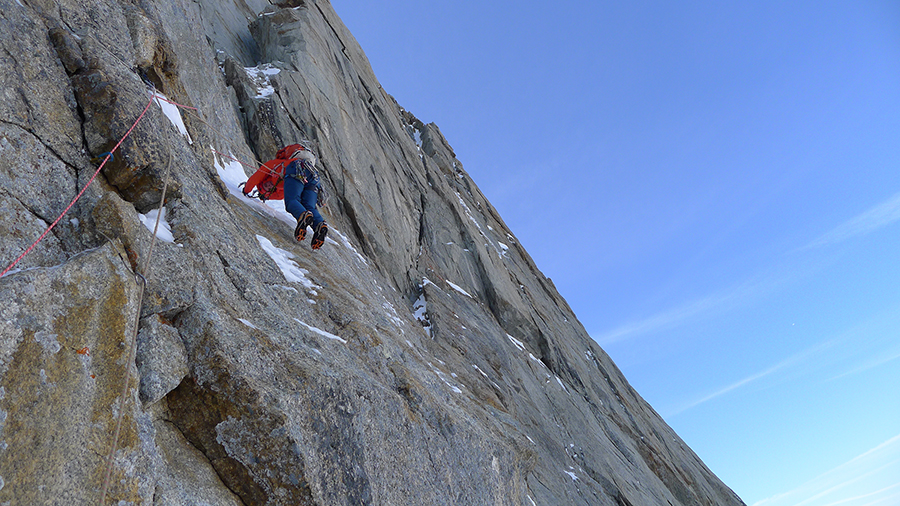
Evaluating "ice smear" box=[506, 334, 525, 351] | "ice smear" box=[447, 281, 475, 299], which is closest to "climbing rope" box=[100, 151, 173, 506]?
"ice smear" box=[447, 281, 475, 299]

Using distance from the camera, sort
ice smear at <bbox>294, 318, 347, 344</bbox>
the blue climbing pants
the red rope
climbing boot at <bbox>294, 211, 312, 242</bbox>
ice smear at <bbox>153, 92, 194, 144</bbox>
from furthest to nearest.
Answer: the blue climbing pants → climbing boot at <bbox>294, 211, 312, 242</bbox> → ice smear at <bbox>153, 92, 194, 144</bbox> → ice smear at <bbox>294, 318, 347, 344</bbox> → the red rope

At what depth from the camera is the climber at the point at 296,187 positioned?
8.16 metres

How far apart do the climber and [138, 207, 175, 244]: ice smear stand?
272cm

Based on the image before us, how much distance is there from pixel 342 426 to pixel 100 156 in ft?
10.9

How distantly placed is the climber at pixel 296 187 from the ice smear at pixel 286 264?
1.72ft

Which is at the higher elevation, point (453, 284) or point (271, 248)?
point (453, 284)

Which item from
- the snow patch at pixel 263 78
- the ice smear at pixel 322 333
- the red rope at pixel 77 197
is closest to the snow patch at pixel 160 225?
the red rope at pixel 77 197

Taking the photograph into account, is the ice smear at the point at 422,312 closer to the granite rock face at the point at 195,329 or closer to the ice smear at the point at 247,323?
the granite rock face at the point at 195,329

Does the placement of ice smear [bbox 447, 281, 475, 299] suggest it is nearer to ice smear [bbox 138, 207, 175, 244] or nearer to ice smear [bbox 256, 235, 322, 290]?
ice smear [bbox 256, 235, 322, 290]

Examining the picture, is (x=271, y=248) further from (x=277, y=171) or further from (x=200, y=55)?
(x=200, y=55)

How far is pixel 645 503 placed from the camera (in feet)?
47.1

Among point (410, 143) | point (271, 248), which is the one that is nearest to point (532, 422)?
point (271, 248)

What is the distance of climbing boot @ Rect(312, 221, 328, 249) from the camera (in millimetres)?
8117

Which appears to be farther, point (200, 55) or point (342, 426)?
point (200, 55)
